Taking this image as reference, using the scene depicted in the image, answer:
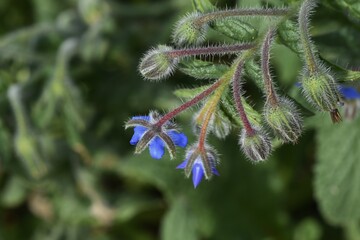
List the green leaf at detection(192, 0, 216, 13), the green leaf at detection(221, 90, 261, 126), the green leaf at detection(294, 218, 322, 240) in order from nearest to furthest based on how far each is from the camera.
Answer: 1. the green leaf at detection(221, 90, 261, 126)
2. the green leaf at detection(192, 0, 216, 13)
3. the green leaf at detection(294, 218, 322, 240)

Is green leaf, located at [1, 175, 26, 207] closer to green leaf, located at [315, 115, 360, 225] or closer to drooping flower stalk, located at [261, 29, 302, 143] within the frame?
green leaf, located at [315, 115, 360, 225]

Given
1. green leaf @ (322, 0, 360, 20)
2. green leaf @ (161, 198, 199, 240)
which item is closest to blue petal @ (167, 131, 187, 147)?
green leaf @ (322, 0, 360, 20)

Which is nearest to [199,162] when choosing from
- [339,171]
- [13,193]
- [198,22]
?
[198,22]

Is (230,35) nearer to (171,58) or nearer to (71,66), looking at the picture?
(171,58)

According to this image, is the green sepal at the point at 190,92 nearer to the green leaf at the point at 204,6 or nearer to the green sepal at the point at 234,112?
the green sepal at the point at 234,112

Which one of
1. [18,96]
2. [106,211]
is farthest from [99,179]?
[18,96]

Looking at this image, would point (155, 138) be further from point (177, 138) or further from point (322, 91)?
point (322, 91)
